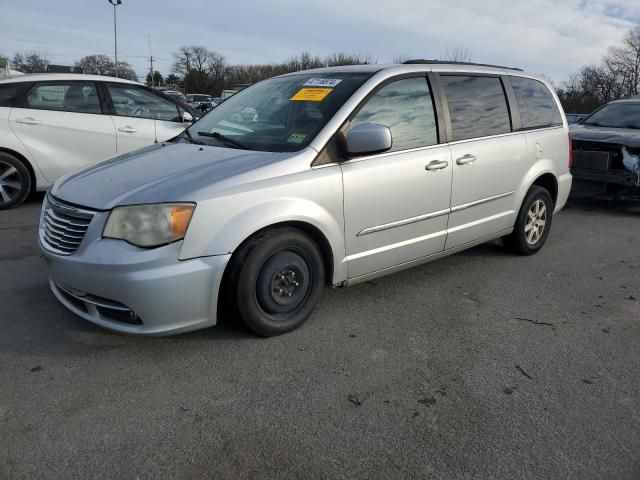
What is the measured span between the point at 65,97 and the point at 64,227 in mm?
4525

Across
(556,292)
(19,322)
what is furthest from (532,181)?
(19,322)

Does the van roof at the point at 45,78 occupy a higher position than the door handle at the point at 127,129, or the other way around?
the van roof at the point at 45,78

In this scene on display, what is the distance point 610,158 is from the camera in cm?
720

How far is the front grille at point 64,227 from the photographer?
2910 mm

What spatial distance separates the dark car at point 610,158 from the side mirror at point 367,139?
5.21 m

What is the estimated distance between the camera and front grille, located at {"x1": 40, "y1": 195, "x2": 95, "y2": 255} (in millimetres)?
2910

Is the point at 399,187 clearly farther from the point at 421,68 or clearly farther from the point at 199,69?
the point at 199,69

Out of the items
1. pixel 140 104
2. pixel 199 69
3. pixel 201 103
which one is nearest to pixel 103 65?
pixel 199 69

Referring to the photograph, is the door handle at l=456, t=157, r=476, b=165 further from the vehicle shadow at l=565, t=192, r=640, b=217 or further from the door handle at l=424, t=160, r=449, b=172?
the vehicle shadow at l=565, t=192, r=640, b=217

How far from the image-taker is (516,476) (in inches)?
84.4

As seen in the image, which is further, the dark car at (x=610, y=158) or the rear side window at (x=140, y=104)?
the rear side window at (x=140, y=104)

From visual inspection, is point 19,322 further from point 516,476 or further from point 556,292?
point 556,292

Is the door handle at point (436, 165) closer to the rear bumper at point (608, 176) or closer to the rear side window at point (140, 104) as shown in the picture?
the rear bumper at point (608, 176)

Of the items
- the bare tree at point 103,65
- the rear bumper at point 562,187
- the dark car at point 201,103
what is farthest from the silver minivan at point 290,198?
the bare tree at point 103,65
